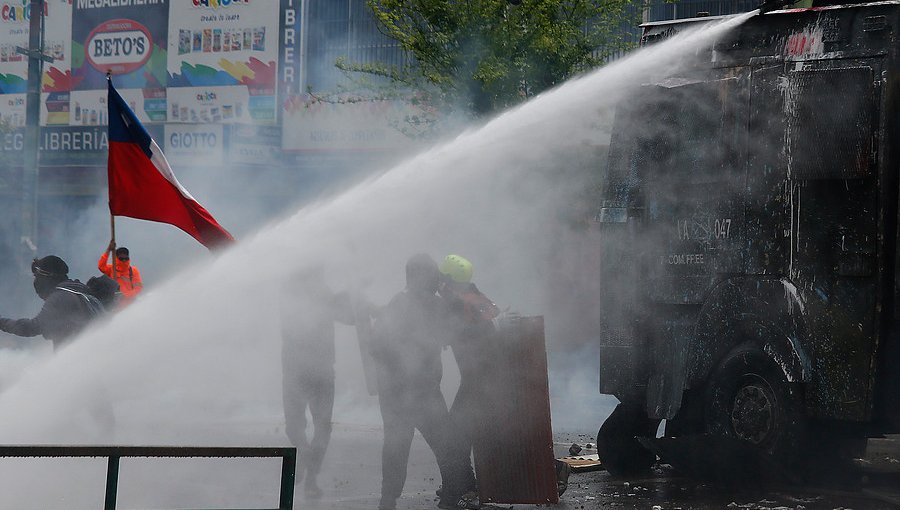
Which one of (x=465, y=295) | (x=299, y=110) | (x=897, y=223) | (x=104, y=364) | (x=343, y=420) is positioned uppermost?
(x=299, y=110)

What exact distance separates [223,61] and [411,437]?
20785 millimetres

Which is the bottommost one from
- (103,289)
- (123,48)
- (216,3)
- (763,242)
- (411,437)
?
(411,437)

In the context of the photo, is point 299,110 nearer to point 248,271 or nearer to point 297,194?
point 297,194

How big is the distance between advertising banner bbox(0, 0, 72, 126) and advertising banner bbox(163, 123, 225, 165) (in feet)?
12.0

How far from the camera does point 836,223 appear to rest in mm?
7031

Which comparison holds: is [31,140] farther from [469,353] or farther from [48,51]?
[48,51]


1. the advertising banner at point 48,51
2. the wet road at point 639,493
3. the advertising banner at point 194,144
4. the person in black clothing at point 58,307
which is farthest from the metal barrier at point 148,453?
the advertising banner at point 48,51

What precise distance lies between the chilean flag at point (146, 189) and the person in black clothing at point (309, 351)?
78 cm

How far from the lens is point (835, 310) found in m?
7.02

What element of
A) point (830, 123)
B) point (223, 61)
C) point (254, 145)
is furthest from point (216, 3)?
point (830, 123)

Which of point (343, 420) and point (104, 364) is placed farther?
point (343, 420)

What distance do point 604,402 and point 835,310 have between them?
600 cm

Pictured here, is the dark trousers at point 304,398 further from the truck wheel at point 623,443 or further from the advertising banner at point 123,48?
the advertising banner at point 123,48

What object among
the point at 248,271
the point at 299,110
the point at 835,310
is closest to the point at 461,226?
the point at 248,271
